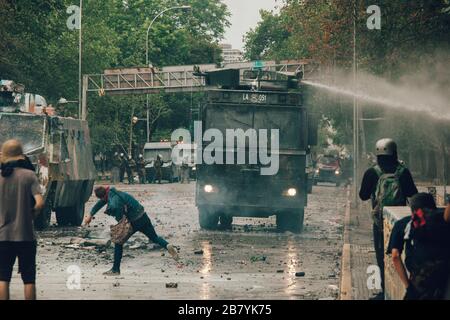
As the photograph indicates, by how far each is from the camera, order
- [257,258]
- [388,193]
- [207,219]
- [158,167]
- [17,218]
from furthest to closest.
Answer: [158,167] < [207,219] < [257,258] < [388,193] < [17,218]

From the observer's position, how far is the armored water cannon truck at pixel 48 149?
22.9 m

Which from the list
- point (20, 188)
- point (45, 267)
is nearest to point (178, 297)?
point (20, 188)

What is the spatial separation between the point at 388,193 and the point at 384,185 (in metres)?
0.11

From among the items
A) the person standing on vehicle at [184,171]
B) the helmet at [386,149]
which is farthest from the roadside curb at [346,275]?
the person standing on vehicle at [184,171]

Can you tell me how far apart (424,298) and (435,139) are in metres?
39.9

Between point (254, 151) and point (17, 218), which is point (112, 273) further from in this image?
point (254, 151)

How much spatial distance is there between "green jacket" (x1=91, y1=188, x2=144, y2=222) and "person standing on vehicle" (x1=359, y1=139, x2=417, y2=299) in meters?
4.32

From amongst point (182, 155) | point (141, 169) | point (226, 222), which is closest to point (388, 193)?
point (226, 222)

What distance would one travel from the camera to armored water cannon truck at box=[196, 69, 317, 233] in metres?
23.2

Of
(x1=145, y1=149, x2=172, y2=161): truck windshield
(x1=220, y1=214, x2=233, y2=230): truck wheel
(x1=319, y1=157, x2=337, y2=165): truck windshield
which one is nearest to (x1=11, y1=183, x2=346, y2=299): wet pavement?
(x1=220, y1=214, x2=233, y2=230): truck wheel

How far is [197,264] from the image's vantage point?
17156 millimetres

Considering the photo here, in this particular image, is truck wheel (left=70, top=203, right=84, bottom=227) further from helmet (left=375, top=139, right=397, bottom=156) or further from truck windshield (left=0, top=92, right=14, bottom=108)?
helmet (left=375, top=139, right=397, bottom=156)

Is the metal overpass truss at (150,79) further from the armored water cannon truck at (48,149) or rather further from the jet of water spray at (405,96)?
the armored water cannon truck at (48,149)
